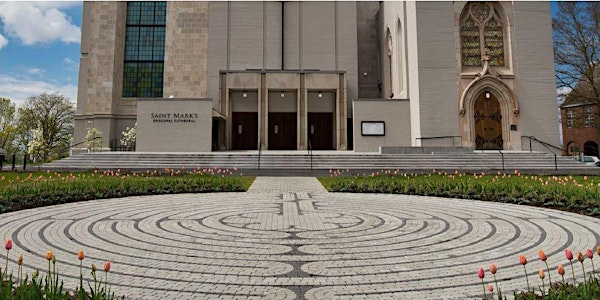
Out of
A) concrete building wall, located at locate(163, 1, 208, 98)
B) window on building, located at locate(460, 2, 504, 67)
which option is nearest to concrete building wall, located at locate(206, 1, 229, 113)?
concrete building wall, located at locate(163, 1, 208, 98)

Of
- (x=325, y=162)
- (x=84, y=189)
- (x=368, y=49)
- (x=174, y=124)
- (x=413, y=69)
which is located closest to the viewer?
(x=84, y=189)

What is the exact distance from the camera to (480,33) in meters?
24.3

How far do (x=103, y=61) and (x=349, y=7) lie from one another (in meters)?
24.3

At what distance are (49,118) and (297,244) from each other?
1658 inches

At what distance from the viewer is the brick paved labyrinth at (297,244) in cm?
328

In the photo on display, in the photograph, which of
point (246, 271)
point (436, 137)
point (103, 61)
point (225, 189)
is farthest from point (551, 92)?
point (103, 61)

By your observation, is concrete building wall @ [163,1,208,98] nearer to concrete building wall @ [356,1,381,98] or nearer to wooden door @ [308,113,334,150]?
wooden door @ [308,113,334,150]

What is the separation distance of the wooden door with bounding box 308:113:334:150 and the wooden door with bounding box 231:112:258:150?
502cm

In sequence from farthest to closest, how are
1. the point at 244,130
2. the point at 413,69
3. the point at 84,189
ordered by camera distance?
the point at 244,130 < the point at 413,69 < the point at 84,189

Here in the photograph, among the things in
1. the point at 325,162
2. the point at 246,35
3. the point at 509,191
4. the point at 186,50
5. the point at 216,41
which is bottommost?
the point at 509,191

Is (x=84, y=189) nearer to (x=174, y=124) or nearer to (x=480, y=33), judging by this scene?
(x=174, y=124)

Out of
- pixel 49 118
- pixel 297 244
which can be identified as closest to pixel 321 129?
pixel 297 244

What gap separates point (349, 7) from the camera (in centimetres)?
3266

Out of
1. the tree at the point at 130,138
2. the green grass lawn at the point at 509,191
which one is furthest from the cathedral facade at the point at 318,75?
the green grass lawn at the point at 509,191
